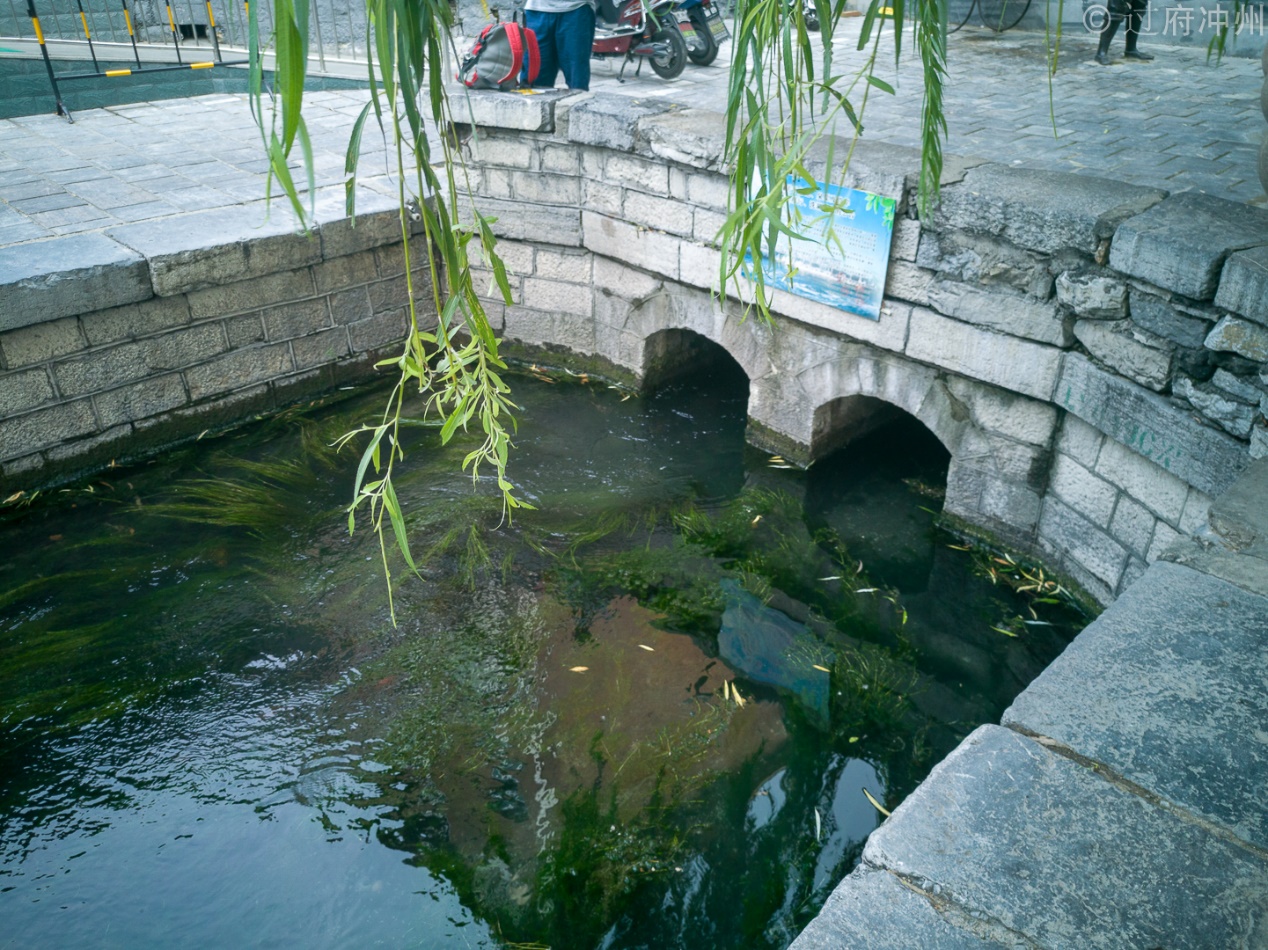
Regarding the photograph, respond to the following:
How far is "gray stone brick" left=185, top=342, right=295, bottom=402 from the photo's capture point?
19.2 ft

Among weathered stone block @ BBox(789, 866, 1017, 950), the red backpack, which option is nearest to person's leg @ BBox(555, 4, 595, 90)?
the red backpack

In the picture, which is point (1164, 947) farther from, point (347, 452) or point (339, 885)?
point (347, 452)

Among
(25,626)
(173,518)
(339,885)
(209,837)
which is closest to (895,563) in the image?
(339,885)

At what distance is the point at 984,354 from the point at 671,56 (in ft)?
14.1

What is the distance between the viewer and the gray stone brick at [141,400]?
5.54 meters

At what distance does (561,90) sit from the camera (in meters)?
6.21

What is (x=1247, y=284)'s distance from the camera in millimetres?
3408

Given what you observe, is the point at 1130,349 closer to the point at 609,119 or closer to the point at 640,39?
the point at 609,119

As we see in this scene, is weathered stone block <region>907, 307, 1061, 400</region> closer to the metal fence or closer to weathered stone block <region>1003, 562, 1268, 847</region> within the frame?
weathered stone block <region>1003, 562, 1268, 847</region>

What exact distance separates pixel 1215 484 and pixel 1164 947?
2.66m

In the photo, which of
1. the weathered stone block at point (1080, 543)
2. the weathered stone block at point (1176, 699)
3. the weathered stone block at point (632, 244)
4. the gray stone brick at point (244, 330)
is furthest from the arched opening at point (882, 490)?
the gray stone brick at point (244, 330)

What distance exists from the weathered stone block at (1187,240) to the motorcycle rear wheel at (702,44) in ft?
16.7

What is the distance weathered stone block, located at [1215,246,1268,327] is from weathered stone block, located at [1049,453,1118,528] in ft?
3.44

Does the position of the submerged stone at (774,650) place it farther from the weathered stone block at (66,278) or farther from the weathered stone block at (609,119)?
the weathered stone block at (66,278)
